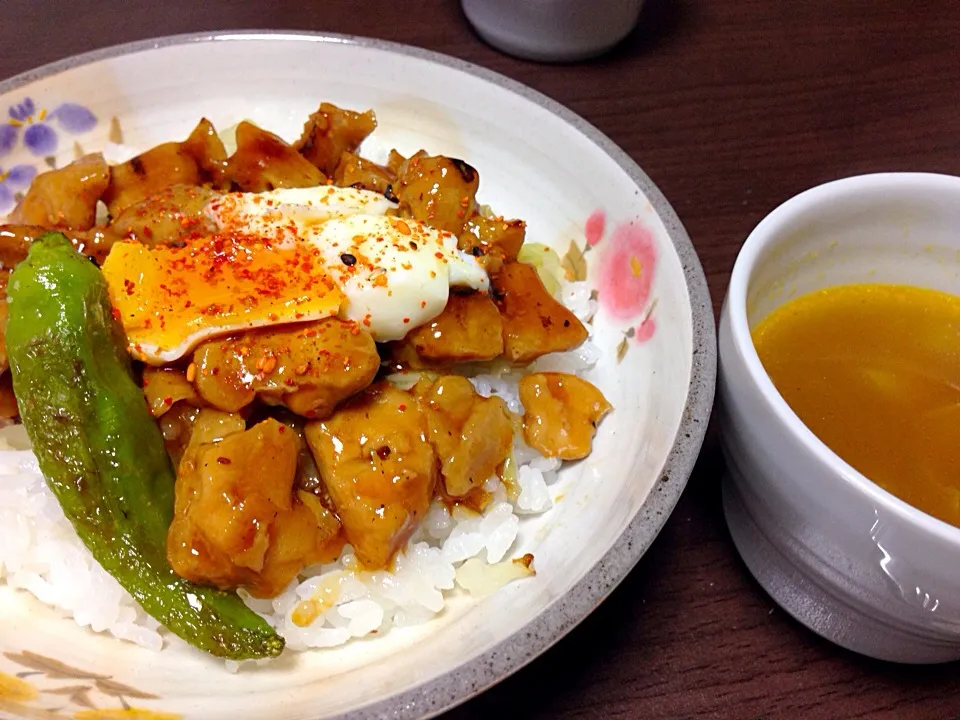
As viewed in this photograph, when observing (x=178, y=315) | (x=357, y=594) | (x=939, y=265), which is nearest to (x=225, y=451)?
(x=178, y=315)

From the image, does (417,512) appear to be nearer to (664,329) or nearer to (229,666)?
(229,666)

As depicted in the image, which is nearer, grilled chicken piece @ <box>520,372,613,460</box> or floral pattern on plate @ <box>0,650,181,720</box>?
floral pattern on plate @ <box>0,650,181,720</box>

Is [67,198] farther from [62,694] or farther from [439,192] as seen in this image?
[62,694]

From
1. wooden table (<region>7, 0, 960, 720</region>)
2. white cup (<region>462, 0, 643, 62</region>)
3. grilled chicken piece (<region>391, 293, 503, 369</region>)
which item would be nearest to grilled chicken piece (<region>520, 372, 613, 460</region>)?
grilled chicken piece (<region>391, 293, 503, 369</region>)

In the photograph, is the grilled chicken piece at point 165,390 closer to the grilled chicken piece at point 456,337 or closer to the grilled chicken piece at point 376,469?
the grilled chicken piece at point 376,469

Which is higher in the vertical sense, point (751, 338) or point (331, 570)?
point (751, 338)

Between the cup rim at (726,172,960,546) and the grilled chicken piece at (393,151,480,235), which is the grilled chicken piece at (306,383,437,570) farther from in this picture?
the cup rim at (726,172,960,546)

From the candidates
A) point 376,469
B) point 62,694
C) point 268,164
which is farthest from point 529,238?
point 62,694
